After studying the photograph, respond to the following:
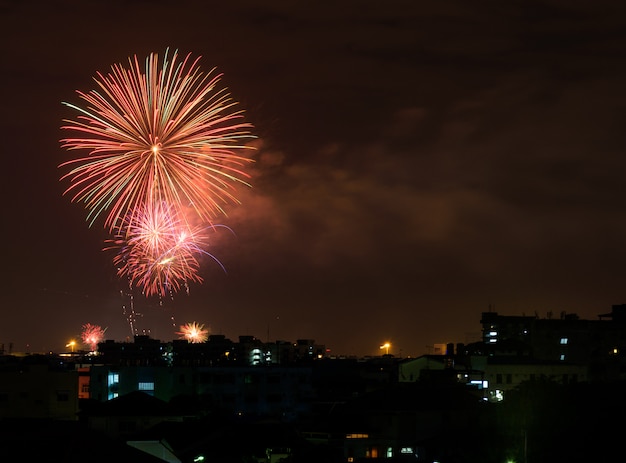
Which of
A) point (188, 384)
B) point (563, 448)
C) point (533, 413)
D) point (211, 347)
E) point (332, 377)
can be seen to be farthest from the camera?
point (211, 347)

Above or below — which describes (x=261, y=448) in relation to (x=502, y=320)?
below

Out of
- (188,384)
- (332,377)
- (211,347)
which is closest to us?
(188,384)

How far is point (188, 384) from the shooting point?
208ft

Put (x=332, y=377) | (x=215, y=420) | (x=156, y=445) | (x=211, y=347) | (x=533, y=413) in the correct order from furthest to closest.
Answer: (x=211, y=347) < (x=332, y=377) < (x=215, y=420) < (x=533, y=413) < (x=156, y=445)

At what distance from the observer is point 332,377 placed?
71500 millimetres

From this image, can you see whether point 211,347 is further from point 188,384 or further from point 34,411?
point 34,411

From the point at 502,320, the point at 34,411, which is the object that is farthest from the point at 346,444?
the point at 502,320

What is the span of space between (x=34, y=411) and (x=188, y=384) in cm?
1492

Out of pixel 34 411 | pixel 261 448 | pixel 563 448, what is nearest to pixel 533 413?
pixel 563 448

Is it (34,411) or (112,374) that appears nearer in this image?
(34,411)

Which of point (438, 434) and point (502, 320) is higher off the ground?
point (502, 320)

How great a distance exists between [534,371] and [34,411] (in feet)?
95.5

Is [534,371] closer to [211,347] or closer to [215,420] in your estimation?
[215,420]

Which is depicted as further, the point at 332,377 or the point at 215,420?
the point at 332,377
